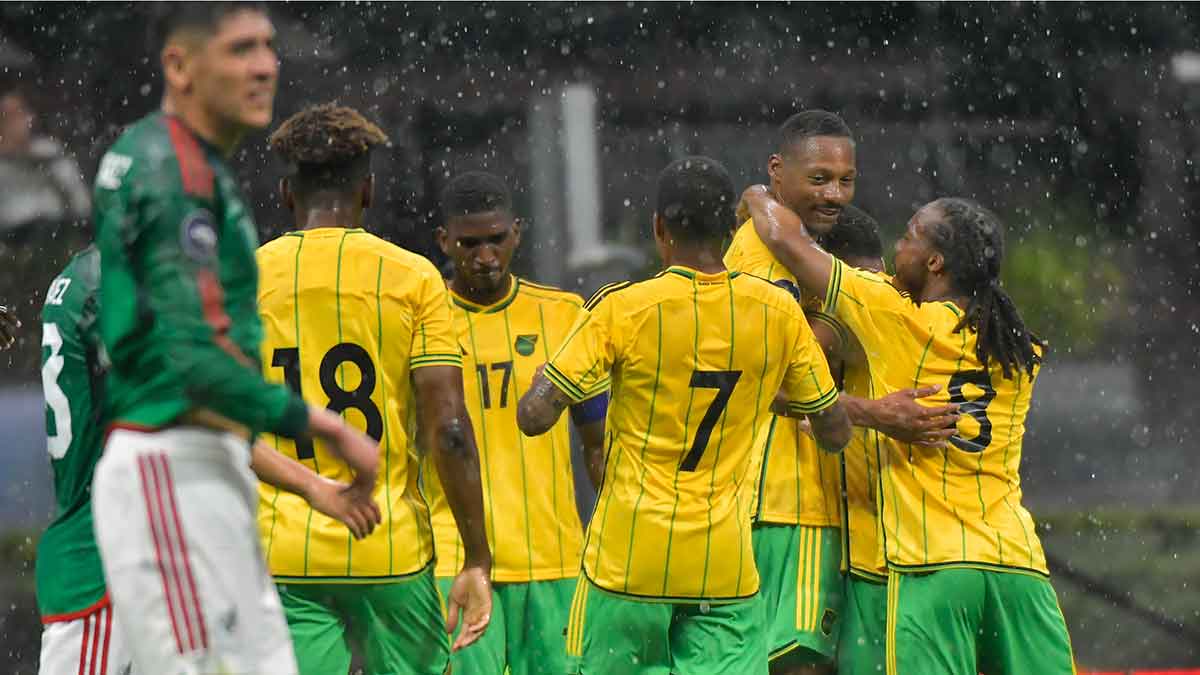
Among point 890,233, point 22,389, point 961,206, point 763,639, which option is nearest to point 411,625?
point 763,639

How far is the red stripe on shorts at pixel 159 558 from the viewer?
2826mm

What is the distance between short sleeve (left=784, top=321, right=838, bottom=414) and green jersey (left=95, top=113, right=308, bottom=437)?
208 cm

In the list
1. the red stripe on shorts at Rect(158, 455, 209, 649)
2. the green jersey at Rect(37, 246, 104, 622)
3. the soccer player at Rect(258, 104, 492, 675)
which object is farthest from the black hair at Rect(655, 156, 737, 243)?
the red stripe on shorts at Rect(158, 455, 209, 649)

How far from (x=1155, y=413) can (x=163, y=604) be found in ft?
30.4

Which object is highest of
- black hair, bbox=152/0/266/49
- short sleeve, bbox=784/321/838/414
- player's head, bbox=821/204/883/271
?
black hair, bbox=152/0/266/49

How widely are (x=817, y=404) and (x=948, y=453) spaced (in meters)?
0.46

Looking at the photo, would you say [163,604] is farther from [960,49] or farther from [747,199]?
[960,49]

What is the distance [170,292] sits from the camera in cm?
281

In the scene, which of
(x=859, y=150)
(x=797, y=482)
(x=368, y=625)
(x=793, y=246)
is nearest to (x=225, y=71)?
(x=368, y=625)

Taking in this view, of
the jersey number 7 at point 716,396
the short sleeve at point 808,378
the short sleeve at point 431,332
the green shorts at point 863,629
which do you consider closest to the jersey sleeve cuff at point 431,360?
the short sleeve at point 431,332

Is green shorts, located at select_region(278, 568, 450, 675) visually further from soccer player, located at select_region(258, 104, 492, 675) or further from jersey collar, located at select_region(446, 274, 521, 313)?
jersey collar, located at select_region(446, 274, 521, 313)

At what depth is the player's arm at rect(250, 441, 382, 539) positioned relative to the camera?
3.21 metres

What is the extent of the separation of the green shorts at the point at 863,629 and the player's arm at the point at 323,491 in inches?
95.0

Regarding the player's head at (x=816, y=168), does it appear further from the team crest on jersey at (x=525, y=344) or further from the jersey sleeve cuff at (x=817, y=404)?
the team crest on jersey at (x=525, y=344)
